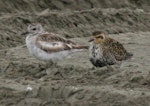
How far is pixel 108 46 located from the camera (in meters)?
13.1

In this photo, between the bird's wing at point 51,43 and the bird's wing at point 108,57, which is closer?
the bird's wing at point 108,57

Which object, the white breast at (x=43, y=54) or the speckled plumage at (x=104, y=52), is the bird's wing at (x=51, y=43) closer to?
the white breast at (x=43, y=54)

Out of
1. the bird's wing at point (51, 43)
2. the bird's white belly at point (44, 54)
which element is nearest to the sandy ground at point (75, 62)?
the bird's white belly at point (44, 54)

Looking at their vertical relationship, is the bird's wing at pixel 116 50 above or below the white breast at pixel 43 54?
above

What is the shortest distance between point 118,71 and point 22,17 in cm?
827

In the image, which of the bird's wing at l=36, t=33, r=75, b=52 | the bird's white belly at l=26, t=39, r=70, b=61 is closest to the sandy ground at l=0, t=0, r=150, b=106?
the bird's white belly at l=26, t=39, r=70, b=61

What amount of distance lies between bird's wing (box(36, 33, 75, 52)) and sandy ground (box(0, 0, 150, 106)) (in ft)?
1.01

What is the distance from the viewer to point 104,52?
1297cm

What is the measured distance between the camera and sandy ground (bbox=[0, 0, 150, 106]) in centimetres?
1125

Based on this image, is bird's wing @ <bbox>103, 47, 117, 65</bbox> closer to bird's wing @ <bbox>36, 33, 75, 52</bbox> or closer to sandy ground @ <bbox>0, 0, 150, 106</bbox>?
sandy ground @ <bbox>0, 0, 150, 106</bbox>

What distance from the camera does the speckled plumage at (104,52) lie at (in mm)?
12891

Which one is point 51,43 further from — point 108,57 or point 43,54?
point 108,57

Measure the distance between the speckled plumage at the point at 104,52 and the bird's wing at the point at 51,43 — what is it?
31.1 inches

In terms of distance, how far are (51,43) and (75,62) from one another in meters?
2.22
